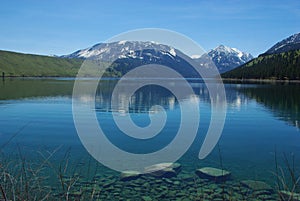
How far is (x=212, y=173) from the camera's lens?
14703 mm

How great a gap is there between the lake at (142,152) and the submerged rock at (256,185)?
0.30 feet

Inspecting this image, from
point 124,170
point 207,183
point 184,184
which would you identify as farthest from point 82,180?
point 207,183

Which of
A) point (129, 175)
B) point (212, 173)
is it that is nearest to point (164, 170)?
point (129, 175)

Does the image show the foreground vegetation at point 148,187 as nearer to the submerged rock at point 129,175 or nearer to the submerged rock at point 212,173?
the submerged rock at point 129,175

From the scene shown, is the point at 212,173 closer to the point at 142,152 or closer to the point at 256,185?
the point at 256,185

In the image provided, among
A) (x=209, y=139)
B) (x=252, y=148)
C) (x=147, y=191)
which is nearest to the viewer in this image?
(x=147, y=191)

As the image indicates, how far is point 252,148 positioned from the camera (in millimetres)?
21031

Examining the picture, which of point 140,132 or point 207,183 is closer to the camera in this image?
point 207,183

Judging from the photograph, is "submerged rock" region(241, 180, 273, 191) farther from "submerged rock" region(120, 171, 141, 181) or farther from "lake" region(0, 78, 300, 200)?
"submerged rock" region(120, 171, 141, 181)

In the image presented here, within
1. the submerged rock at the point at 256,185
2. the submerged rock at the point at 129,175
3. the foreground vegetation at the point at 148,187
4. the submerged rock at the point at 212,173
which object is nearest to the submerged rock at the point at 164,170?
the foreground vegetation at the point at 148,187

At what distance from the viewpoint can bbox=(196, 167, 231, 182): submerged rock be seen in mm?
14397

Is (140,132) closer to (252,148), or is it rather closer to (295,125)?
(252,148)

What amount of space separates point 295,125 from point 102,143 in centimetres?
1971

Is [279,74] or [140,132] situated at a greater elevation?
[279,74]
